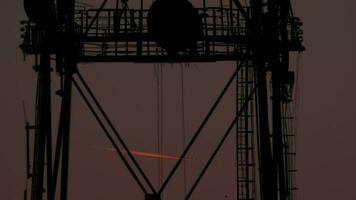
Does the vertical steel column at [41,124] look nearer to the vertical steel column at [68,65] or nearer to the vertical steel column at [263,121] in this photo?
the vertical steel column at [68,65]

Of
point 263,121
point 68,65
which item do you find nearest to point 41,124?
point 68,65

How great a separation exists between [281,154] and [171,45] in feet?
15.0

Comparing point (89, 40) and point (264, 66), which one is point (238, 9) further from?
point (89, 40)

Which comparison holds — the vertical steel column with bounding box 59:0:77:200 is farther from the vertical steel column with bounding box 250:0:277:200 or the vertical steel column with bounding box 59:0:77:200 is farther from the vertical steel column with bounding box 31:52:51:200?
the vertical steel column with bounding box 250:0:277:200

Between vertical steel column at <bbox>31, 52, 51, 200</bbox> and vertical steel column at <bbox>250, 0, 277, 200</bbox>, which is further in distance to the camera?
vertical steel column at <bbox>31, 52, 51, 200</bbox>

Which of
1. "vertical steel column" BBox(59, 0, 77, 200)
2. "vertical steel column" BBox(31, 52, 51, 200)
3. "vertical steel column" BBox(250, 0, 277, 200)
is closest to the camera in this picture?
"vertical steel column" BBox(250, 0, 277, 200)

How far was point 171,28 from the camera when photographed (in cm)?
2244

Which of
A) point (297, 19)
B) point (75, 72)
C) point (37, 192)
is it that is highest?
point (297, 19)

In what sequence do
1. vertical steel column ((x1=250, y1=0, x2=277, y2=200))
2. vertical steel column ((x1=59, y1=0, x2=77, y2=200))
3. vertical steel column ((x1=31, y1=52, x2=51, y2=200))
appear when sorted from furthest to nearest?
vertical steel column ((x1=31, y1=52, x2=51, y2=200)), vertical steel column ((x1=59, y1=0, x2=77, y2=200)), vertical steel column ((x1=250, y1=0, x2=277, y2=200))

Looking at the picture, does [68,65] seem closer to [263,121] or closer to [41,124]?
[41,124]

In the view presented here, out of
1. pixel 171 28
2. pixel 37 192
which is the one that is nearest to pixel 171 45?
pixel 171 28

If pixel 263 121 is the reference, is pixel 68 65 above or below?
above

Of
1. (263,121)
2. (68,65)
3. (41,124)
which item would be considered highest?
(68,65)

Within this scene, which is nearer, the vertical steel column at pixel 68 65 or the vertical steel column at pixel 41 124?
the vertical steel column at pixel 68 65
